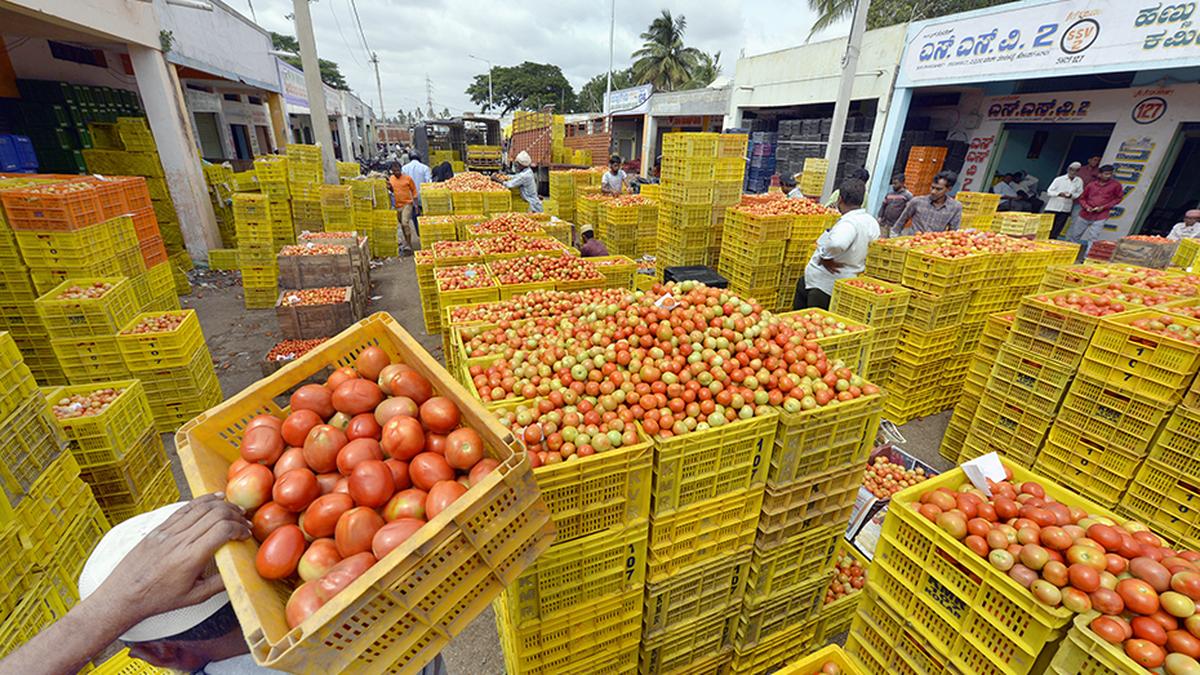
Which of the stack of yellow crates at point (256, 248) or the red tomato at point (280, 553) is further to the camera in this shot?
the stack of yellow crates at point (256, 248)

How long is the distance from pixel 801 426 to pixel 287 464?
8.86 ft

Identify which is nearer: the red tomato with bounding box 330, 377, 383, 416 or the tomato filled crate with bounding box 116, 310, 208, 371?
the red tomato with bounding box 330, 377, 383, 416

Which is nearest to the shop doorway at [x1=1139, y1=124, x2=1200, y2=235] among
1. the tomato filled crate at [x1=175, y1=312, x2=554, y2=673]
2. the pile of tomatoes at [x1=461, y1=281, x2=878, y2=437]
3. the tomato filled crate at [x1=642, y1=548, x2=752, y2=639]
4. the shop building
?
the shop building

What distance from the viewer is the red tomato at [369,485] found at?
179 cm

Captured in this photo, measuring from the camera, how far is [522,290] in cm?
605

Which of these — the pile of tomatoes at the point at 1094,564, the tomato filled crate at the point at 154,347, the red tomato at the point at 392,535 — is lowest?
the tomato filled crate at the point at 154,347

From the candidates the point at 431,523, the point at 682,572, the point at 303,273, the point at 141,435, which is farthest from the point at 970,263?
the point at 303,273

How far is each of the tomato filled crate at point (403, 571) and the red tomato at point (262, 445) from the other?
0.50 feet

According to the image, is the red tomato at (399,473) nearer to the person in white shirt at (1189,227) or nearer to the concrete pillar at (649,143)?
the person in white shirt at (1189,227)

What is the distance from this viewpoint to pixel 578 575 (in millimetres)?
2732

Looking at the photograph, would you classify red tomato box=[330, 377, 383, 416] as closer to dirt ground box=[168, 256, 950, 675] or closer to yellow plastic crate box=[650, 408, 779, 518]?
yellow plastic crate box=[650, 408, 779, 518]

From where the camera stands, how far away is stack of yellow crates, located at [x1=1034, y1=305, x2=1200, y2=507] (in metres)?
3.94

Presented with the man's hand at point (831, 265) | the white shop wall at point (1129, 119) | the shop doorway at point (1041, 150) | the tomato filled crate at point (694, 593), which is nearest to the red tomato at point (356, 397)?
the tomato filled crate at point (694, 593)

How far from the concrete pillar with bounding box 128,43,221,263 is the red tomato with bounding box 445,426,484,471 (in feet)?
45.3
